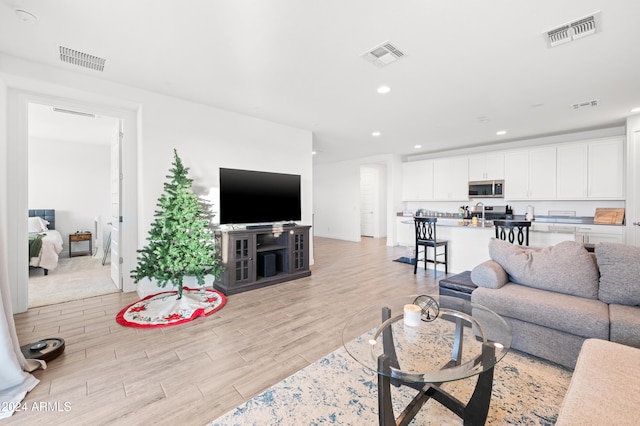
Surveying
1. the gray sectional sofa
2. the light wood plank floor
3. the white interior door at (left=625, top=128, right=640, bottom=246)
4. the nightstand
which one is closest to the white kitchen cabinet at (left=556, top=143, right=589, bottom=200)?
the white interior door at (left=625, top=128, right=640, bottom=246)

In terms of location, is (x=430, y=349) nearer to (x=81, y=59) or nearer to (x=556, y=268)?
(x=556, y=268)

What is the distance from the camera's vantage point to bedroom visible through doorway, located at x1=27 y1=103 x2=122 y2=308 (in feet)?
15.2

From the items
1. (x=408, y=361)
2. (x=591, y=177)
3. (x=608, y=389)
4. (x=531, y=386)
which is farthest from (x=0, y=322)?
(x=591, y=177)

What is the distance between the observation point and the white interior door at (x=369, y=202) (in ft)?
31.8

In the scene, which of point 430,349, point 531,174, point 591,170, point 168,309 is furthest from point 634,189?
point 168,309

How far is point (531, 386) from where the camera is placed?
72.1 inches

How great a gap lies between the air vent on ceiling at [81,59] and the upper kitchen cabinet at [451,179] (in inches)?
278

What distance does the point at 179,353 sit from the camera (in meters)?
2.27

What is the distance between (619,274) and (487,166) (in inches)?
198

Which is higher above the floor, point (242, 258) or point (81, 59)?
point (81, 59)

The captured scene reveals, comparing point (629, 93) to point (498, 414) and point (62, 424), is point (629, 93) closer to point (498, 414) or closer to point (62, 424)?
point (498, 414)

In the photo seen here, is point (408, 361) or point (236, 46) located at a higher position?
point (236, 46)

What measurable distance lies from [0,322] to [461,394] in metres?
2.99

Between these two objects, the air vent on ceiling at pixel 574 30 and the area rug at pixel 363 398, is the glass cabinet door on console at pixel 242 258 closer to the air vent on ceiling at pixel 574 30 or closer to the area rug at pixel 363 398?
the area rug at pixel 363 398
